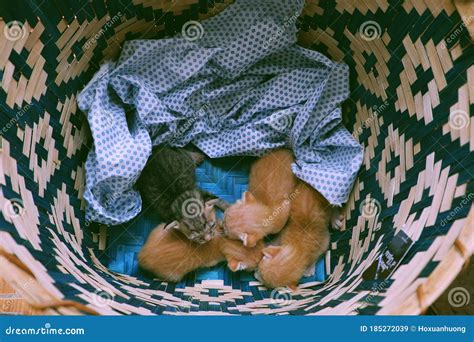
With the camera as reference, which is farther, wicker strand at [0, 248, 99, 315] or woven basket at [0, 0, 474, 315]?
woven basket at [0, 0, 474, 315]

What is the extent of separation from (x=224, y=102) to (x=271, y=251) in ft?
1.60

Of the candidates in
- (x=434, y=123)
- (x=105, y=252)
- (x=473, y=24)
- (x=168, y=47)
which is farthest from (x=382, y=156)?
(x=105, y=252)
